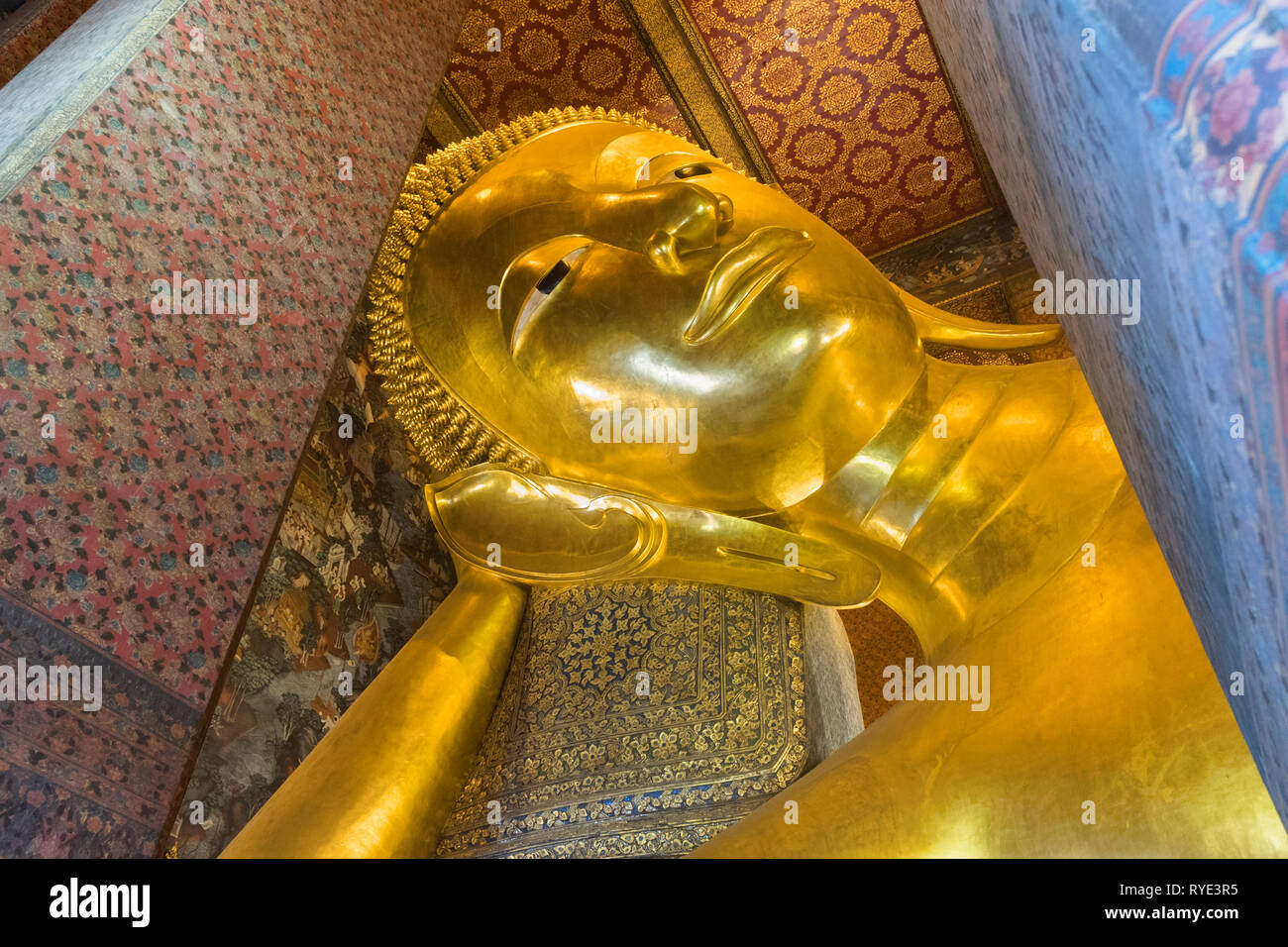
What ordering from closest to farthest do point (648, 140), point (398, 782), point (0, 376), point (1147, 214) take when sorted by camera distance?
point (1147, 214), point (0, 376), point (398, 782), point (648, 140)

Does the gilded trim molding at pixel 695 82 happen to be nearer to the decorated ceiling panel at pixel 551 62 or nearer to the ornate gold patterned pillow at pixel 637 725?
the decorated ceiling panel at pixel 551 62

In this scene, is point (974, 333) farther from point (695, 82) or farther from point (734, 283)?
point (695, 82)

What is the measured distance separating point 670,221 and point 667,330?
0.20 meters

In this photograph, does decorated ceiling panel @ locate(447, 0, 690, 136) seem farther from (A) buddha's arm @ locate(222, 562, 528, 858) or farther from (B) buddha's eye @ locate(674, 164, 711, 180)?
(A) buddha's arm @ locate(222, 562, 528, 858)

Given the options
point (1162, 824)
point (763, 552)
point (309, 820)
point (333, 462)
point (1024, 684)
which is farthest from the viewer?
point (333, 462)

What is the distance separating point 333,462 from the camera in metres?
2.88

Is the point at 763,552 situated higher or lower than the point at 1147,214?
higher

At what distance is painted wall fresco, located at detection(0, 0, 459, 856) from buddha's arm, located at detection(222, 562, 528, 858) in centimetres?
66

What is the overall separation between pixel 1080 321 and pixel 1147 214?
1.10 feet

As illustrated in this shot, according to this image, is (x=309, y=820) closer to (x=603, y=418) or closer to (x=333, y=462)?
(x=603, y=418)

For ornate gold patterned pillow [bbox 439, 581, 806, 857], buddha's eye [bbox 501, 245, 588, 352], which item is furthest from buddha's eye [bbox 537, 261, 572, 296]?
ornate gold patterned pillow [bbox 439, 581, 806, 857]

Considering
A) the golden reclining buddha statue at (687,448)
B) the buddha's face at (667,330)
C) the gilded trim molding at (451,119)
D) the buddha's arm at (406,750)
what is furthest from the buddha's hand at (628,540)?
the gilded trim molding at (451,119)

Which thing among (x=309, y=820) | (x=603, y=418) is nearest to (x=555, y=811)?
(x=309, y=820)

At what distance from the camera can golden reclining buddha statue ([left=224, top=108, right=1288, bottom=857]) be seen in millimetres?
1765
